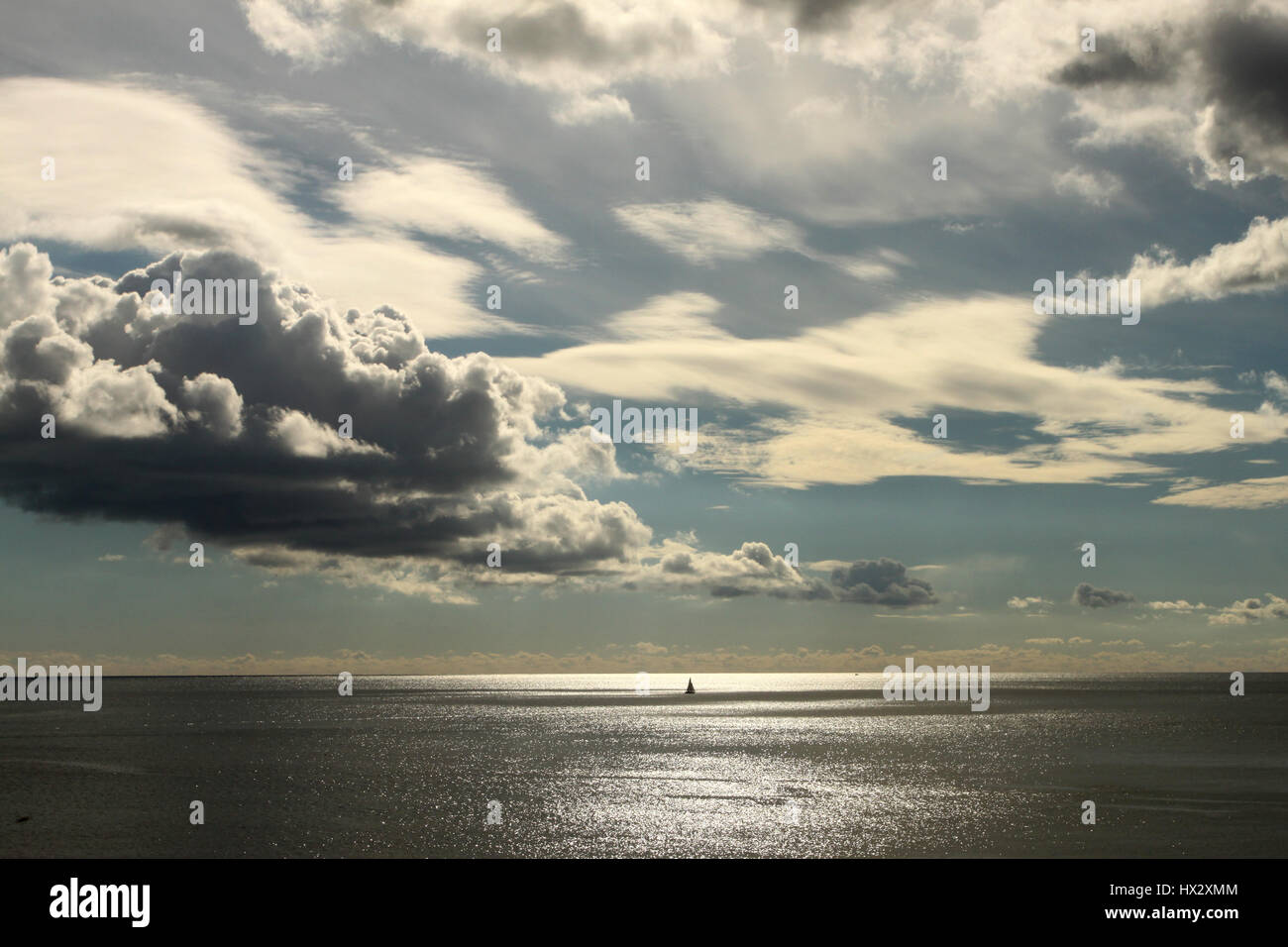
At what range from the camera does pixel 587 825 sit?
228 ft

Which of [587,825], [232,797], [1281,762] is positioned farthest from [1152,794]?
[232,797]

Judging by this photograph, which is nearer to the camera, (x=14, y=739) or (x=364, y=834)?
(x=364, y=834)
